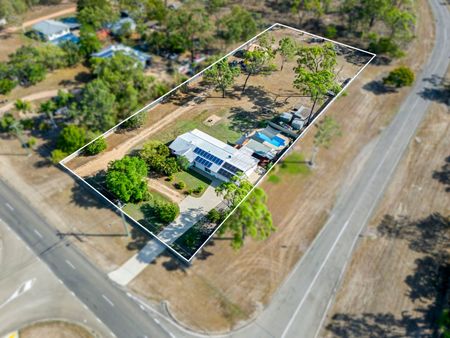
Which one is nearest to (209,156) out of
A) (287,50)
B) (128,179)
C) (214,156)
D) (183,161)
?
(214,156)

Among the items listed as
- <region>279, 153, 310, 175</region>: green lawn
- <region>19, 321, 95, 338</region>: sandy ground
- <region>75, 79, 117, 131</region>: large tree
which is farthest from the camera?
<region>75, 79, 117, 131</region>: large tree

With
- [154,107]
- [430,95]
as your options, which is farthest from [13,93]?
[430,95]

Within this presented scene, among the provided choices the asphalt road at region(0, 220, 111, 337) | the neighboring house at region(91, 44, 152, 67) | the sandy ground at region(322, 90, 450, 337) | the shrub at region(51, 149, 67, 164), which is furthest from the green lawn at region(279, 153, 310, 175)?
the neighboring house at region(91, 44, 152, 67)

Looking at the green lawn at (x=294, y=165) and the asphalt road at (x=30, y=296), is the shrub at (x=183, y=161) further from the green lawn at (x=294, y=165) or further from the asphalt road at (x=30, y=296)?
the green lawn at (x=294, y=165)

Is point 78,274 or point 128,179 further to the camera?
point 78,274

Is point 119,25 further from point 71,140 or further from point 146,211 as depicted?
point 146,211

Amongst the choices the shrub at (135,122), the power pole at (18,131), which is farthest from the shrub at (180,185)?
the power pole at (18,131)

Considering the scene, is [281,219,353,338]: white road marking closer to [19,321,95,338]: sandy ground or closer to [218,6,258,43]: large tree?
[19,321,95,338]: sandy ground
